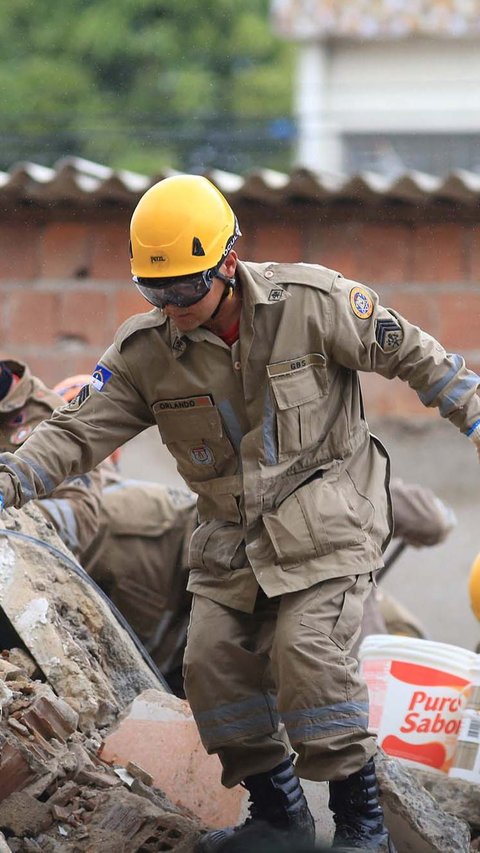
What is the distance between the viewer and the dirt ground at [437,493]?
29.6ft

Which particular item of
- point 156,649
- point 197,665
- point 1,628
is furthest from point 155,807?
point 156,649

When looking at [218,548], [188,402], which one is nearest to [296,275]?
[188,402]

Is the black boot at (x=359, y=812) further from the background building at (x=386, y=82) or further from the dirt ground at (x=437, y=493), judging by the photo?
the background building at (x=386, y=82)

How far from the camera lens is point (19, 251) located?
8.86m

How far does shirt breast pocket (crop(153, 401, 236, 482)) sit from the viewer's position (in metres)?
3.95

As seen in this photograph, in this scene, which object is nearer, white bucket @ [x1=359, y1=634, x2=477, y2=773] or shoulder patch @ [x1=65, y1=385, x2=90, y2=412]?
shoulder patch @ [x1=65, y1=385, x2=90, y2=412]

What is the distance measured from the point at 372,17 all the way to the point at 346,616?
17.3 m

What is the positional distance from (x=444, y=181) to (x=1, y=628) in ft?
15.3

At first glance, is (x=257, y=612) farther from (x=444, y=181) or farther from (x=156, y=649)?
(x=444, y=181)

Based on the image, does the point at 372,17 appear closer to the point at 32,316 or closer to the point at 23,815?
the point at 32,316

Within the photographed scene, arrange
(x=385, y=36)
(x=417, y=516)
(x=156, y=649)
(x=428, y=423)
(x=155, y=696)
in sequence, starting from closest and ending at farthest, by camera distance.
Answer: (x=155, y=696)
(x=156, y=649)
(x=417, y=516)
(x=428, y=423)
(x=385, y=36)

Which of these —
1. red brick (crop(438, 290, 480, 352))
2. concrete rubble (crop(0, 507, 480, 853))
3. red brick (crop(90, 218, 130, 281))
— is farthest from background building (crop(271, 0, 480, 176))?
concrete rubble (crop(0, 507, 480, 853))

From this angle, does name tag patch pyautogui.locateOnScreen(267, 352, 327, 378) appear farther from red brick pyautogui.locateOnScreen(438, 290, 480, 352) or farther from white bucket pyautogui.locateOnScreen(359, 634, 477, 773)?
red brick pyautogui.locateOnScreen(438, 290, 480, 352)

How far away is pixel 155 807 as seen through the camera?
4.14 metres
